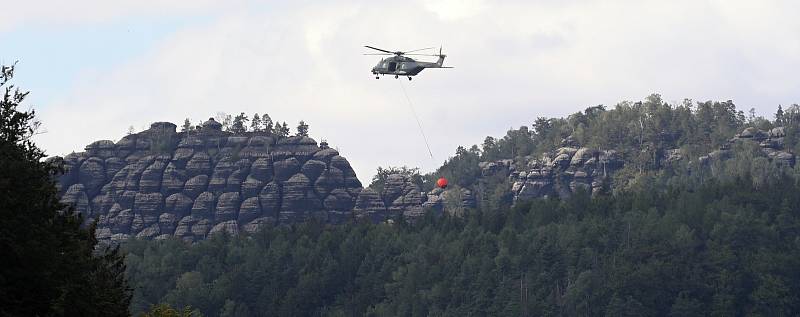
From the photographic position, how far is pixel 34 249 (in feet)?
192

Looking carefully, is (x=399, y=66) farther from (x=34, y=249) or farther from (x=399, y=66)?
(x=34, y=249)

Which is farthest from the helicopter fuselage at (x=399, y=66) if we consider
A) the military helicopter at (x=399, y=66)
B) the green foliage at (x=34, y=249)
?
the green foliage at (x=34, y=249)

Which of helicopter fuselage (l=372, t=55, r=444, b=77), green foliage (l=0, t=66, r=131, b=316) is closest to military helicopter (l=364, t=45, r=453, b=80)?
helicopter fuselage (l=372, t=55, r=444, b=77)

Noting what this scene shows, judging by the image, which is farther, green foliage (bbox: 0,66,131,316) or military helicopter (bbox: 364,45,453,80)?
military helicopter (bbox: 364,45,453,80)

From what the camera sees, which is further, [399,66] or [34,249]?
[399,66]

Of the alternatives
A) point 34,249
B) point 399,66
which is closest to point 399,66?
point 399,66

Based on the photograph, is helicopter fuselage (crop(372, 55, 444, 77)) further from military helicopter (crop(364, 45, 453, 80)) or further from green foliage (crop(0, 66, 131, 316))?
green foliage (crop(0, 66, 131, 316))

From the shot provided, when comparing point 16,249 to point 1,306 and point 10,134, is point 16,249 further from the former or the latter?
point 10,134

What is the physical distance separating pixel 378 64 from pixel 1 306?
7125 cm

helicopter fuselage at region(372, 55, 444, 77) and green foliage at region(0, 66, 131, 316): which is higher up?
helicopter fuselage at region(372, 55, 444, 77)

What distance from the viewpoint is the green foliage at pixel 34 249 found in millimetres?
58312

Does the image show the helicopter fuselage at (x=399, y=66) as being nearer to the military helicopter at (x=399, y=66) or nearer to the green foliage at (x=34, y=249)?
the military helicopter at (x=399, y=66)

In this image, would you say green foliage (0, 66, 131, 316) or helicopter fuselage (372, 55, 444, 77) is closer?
green foliage (0, 66, 131, 316)

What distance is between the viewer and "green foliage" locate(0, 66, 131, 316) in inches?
2296
